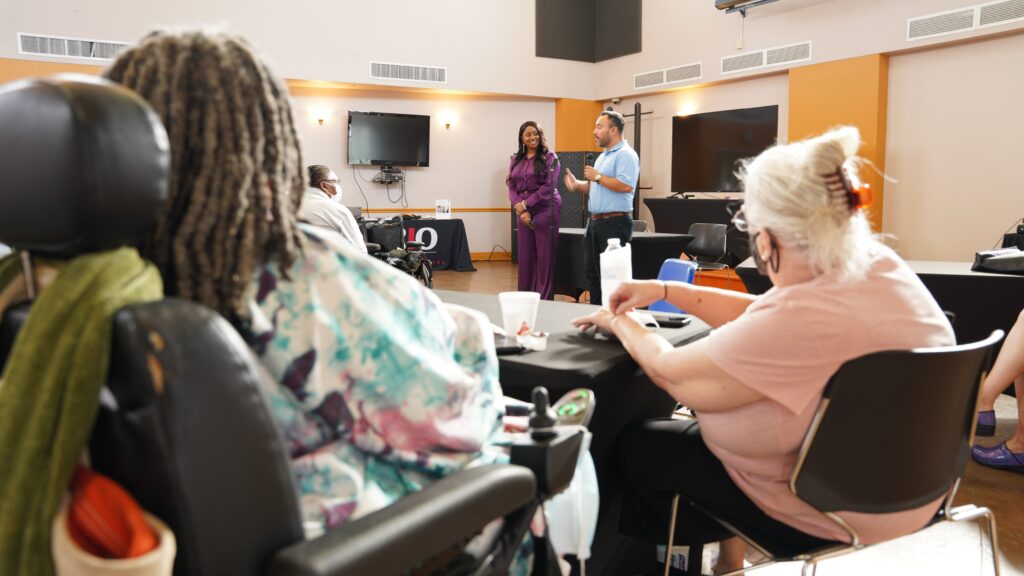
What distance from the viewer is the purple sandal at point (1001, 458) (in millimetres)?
2703

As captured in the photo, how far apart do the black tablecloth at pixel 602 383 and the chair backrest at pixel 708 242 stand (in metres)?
3.75

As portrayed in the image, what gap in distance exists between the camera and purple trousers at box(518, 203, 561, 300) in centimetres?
595

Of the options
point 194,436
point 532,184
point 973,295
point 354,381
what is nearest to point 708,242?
point 532,184

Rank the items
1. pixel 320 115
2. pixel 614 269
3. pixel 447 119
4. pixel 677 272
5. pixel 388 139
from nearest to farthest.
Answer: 1. pixel 614 269
2. pixel 677 272
3. pixel 320 115
4. pixel 388 139
5. pixel 447 119

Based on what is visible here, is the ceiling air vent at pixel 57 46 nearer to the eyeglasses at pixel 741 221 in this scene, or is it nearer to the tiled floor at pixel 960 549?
the eyeglasses at pixel 741 221

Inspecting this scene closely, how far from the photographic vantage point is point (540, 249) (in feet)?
19.8

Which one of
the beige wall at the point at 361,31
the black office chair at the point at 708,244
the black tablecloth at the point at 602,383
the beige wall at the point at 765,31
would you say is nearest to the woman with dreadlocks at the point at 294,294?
the black tablecloth at the point at 602,383

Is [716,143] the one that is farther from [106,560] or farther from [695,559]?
[106,560]

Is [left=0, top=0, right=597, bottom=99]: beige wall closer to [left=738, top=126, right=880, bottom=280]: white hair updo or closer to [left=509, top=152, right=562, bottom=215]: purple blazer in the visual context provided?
[left=509, top=152, right=562, bottom=215]: purple blazer

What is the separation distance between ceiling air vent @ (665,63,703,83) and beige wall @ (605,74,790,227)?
23cm

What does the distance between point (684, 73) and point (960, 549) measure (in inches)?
306

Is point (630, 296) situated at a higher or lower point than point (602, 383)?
higher

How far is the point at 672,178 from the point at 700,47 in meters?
1.56

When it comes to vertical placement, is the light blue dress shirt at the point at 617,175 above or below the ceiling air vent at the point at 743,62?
below
